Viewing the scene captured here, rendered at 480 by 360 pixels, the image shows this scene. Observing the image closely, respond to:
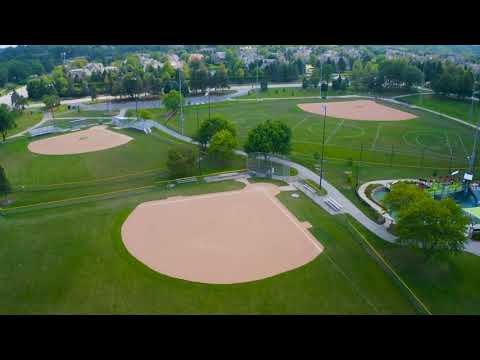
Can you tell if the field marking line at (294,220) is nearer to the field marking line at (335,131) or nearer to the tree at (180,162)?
the tree at (180,162)

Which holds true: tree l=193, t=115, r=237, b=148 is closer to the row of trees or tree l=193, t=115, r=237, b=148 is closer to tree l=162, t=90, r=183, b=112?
tree l=162, t=90, r=183, b=112

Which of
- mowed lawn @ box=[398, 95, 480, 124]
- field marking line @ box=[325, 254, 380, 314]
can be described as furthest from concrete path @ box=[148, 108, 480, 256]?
mowed lawn @ box=[398, 95, 480, 124]

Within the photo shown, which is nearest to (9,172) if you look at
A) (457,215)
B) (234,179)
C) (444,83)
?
(234,179)

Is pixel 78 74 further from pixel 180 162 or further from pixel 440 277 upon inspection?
pixel 440 277

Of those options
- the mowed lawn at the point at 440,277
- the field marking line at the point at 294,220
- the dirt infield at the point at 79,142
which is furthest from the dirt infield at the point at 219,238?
the dirt infield at the point at 79,142

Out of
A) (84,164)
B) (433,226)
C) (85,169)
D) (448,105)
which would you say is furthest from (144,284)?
(448,105)

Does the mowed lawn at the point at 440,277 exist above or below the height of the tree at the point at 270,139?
below

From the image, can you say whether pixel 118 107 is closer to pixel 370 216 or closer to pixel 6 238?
pixel 6 238
